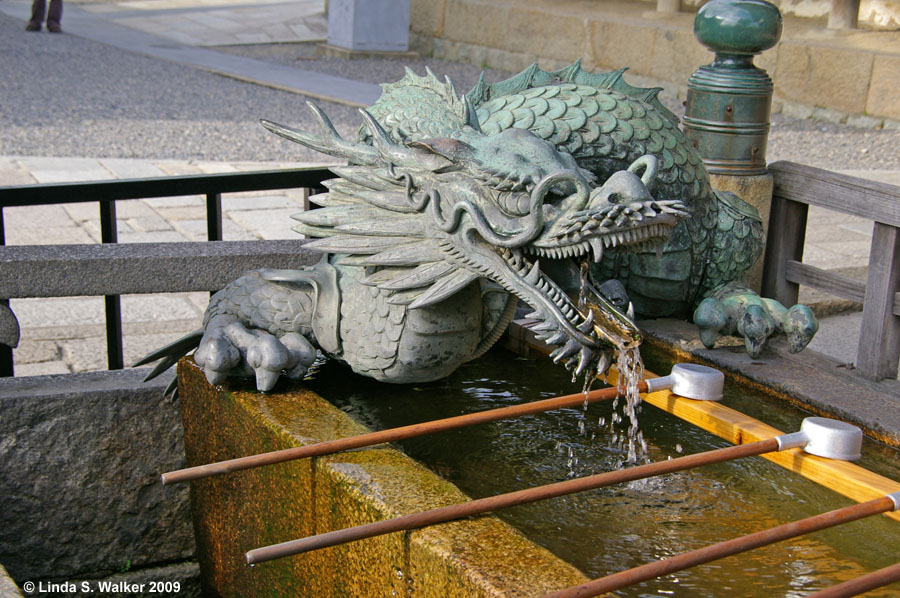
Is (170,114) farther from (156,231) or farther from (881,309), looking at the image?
(881,309)

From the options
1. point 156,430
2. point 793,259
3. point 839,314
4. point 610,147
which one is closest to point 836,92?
point 839,314

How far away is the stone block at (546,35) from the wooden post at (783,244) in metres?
9.35

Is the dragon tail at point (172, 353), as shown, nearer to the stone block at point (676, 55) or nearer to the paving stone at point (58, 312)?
the paving stone at point (58, 312)

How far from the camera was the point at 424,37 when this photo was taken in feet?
51.2

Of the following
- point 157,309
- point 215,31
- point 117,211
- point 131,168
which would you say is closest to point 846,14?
point 131,168

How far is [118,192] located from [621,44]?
9.92 m

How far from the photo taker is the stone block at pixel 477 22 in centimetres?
1415

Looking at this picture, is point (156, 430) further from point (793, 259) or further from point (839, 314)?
point (839, 314)

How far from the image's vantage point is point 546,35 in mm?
13484

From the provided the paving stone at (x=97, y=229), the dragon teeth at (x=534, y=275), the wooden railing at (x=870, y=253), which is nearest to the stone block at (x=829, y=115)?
the wooden railing at (x=870, y=253)

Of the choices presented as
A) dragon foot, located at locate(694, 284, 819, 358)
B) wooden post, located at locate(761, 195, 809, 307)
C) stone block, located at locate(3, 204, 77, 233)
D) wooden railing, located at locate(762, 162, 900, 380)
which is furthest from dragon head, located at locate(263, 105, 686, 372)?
stone block, located at locate(3, 204, 77, 233)

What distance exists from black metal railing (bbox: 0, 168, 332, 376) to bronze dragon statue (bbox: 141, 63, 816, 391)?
2.21ft

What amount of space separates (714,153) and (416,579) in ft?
8.35

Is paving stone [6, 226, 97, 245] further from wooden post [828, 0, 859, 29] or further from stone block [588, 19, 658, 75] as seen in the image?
wooden post [828, 0, 859, 29]
